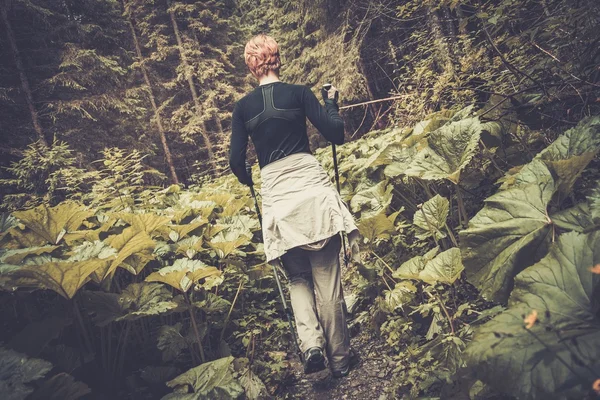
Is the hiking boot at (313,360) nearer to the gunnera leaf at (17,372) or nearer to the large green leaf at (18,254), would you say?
the gunnera leaf at (17,372)

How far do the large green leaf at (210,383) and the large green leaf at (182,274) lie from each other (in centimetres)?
58

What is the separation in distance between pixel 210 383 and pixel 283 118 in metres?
1.84

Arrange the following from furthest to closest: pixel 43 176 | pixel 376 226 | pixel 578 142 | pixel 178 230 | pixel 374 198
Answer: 1. pixel 43 176
2. pixel 178 230
3. pixel 374 198
4. pixel 376 226
5. pixel 578 142

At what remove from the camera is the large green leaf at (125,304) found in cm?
212

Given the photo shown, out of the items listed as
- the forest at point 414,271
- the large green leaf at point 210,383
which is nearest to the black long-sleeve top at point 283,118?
the forest at point 414,271

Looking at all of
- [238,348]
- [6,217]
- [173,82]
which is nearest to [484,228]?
[238,348]

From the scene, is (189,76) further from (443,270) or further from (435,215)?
→ (443,270)

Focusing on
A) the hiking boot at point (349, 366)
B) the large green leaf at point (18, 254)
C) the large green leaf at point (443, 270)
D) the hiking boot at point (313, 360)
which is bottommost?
the hiking boot at point (349, 366)

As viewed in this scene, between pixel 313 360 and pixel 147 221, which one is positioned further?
pixel 147 221

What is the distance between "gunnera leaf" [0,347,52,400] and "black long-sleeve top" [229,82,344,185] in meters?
1.75

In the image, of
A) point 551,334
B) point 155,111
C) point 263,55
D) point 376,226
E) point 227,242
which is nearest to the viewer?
point 551,334

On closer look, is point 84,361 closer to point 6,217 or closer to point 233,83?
point 6,217

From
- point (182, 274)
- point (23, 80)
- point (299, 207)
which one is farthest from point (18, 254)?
point (23, 80)

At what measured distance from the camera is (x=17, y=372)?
58.9 inches
